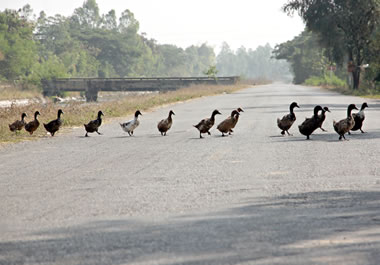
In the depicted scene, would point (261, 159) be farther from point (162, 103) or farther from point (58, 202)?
point (162, 103)

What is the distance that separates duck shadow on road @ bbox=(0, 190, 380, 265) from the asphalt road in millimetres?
11

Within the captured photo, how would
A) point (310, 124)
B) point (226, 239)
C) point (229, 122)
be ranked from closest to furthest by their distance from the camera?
point (226, 239) → point (310, 124) → point (229, 122)

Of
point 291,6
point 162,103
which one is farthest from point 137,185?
point 291,6

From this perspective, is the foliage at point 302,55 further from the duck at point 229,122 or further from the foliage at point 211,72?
the duck at point 229,122

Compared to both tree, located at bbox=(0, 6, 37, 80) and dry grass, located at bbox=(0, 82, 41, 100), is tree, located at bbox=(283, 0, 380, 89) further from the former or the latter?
tree, located at bbox=(0, 6, 37, 80)

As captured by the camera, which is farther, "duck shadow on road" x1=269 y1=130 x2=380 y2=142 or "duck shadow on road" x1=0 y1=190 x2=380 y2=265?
"duck shadow on road" x1=269 y1=130 x2=380 y2=142

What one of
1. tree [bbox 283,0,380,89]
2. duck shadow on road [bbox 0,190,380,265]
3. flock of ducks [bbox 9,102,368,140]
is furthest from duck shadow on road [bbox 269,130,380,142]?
tree [bbox 283,0,380,89]

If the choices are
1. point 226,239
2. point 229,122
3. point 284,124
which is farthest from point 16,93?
point 226,239

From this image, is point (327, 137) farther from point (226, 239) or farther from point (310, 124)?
point (226, 239)

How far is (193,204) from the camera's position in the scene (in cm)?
794

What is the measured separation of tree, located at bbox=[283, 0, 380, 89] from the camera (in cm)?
5591

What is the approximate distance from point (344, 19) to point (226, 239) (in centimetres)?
5333

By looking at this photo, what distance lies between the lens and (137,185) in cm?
956

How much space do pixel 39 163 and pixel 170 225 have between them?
661 cm
